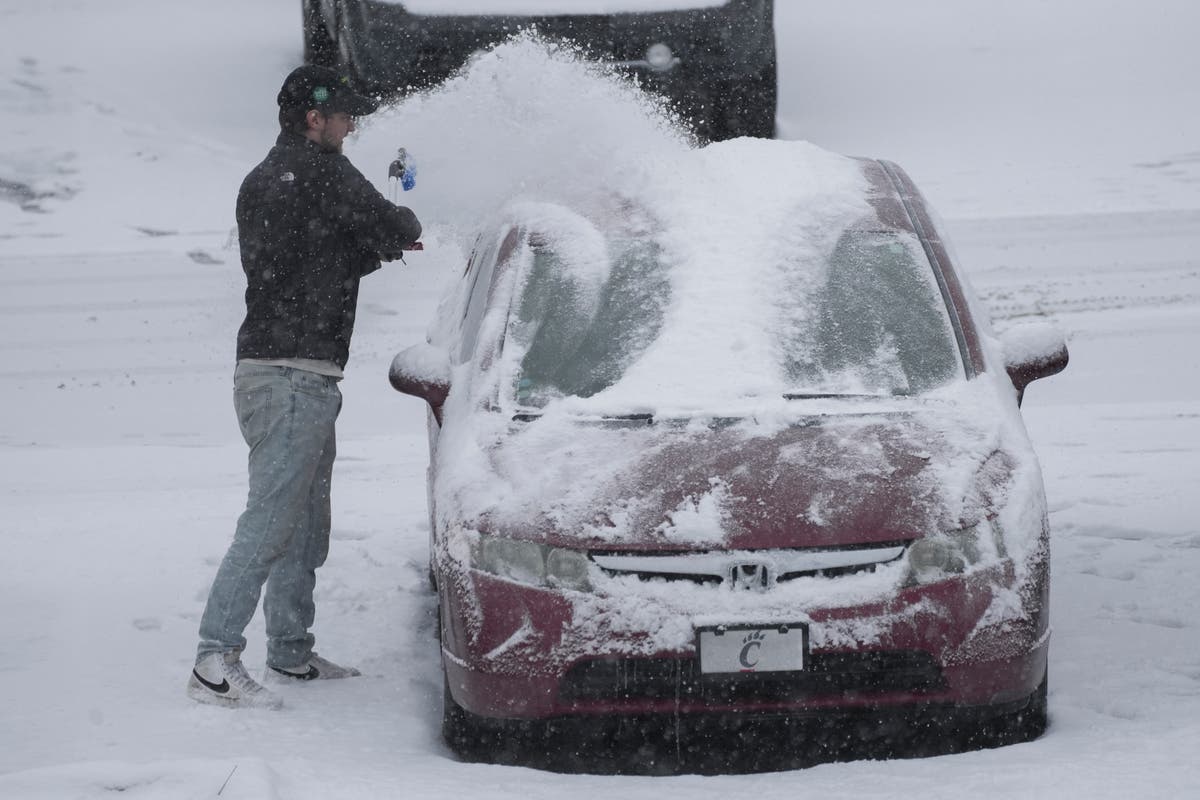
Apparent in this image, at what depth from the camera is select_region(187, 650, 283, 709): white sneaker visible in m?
4.41

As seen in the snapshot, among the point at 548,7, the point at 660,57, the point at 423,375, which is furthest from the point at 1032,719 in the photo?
the point at 548,7

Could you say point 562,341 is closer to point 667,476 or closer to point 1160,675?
point 667,476

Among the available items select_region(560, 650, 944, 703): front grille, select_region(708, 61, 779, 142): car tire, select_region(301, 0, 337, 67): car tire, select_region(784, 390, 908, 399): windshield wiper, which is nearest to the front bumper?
select_region(560, 650, 944, 703): front grille

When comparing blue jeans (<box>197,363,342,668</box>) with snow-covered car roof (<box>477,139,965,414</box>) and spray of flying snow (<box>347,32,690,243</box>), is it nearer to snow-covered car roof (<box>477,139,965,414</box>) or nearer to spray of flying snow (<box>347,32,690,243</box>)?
snow-covered car roof (<box>477,139,965,414</box>)

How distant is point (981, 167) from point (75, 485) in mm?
7148

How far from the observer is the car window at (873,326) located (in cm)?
444

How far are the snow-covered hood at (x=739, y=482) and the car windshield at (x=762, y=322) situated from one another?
0.66 feet

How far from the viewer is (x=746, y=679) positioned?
3.74 meters

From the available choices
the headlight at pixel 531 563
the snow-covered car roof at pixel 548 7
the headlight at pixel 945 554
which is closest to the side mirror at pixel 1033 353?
the headlight at pixel 945 554

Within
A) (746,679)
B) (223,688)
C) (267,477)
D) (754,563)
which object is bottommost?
(223,688)

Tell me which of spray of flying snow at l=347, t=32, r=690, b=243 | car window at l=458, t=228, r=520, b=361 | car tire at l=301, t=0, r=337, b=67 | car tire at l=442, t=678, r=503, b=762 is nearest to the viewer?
car tire at l=442, t=678, r=503, b=762

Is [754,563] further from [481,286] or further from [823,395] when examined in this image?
[481,286]

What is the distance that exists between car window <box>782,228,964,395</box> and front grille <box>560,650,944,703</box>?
88cm

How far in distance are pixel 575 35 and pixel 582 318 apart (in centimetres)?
465
